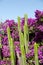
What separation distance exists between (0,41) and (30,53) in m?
1.69

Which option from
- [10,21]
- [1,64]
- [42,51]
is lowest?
[1,64]

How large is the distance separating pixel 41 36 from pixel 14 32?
112 centimetres

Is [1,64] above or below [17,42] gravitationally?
below

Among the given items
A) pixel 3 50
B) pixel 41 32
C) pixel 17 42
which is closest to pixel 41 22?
pixel 41 32

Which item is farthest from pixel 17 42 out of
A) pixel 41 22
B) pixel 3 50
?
pixel 41 22

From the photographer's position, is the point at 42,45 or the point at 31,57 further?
the point at 42,45

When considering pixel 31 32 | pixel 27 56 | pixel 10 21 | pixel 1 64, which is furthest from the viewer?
pixel 10 21

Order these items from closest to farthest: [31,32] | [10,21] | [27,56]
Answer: [27,56] < [31,32] < [10,21]

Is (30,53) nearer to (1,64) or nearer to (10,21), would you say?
(1,64)

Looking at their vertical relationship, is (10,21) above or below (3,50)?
above

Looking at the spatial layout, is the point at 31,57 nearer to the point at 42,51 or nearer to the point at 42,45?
the point at 42,51

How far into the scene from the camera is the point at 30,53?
6.73 m

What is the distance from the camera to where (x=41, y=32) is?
299 inches

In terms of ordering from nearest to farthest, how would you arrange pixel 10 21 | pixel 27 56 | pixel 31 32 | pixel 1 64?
pixel 27 56
pixel 1 64
pixel 31 32
pixel 10 21
